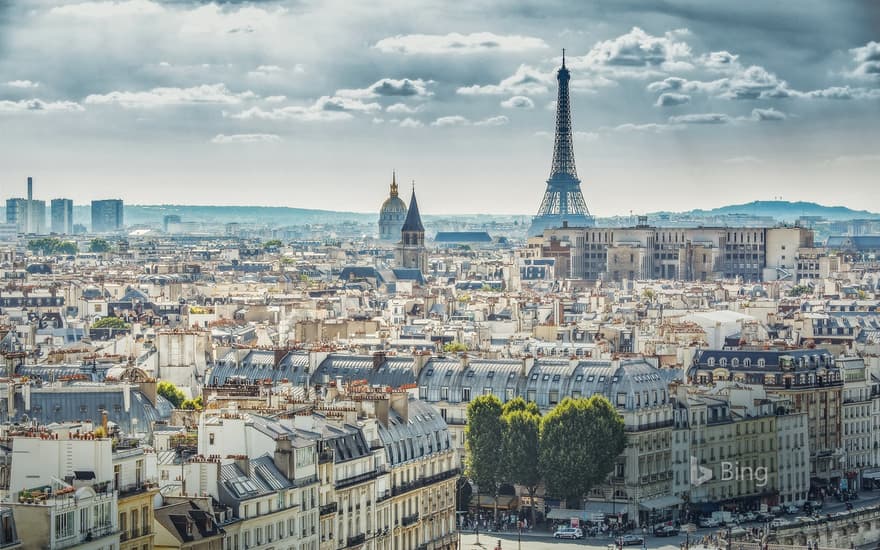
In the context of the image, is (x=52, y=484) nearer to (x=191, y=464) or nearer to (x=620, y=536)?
(x=191, y=464)

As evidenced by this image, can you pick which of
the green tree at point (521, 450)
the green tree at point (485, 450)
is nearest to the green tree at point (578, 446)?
the green tree at point (521, 450)

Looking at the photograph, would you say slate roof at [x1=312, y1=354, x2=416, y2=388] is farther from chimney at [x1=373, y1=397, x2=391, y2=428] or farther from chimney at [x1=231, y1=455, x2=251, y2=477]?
chimney at [x1=231, y1=455, x2=251, y2=477]

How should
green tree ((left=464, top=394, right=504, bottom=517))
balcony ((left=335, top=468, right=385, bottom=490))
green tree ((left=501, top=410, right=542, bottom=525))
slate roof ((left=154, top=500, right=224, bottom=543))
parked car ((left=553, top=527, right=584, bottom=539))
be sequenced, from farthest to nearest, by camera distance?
1. green tree ((left=464, top=394, right=504, bottom=517))
2. green tree ((left=501, top=410, right=542, bottom=525))
3. parked car ((left=553, top=527, right=584, bottom=539))
4. balcony ((left=335, top=468, right=385, bottom=490))
5. slate roof ((left=154, top=500, right=224, bottom=543))

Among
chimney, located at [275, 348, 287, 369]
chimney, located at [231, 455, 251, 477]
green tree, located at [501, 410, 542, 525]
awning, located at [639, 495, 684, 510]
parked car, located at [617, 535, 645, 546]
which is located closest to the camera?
chimney, located at [231, 455, 251, 477]

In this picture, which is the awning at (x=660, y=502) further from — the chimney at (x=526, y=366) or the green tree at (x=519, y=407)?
the chimney at (x=526, y=366)

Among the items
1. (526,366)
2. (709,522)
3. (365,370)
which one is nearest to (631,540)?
(709,522)

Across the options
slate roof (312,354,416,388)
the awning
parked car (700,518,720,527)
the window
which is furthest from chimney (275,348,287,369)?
the window

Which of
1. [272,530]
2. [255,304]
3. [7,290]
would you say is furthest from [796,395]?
[7,290]
